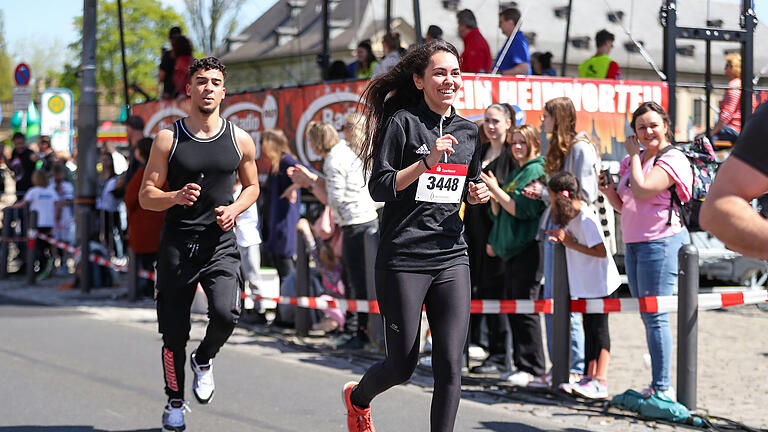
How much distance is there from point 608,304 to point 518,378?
1102 mm

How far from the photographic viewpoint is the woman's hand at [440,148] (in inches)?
183

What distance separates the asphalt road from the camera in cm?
661

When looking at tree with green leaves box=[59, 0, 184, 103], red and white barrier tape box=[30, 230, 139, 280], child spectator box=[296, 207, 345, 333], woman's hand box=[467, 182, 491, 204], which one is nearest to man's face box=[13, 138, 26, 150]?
red and white barrier tape box=[30, 230, 139, 280]

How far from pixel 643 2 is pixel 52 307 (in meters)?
8.47

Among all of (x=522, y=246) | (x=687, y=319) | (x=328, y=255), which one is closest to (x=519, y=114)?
(x=328, y=255)

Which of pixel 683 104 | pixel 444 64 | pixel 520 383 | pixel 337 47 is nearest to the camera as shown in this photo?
pixel 444 64

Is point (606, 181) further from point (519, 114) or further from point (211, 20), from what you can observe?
point (211, 20)

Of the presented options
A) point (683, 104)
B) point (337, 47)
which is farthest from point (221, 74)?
point (337, 47)

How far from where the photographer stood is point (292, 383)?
318 inches

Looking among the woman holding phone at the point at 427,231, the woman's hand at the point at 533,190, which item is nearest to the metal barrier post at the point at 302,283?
the woman's hand at the point at 533,190

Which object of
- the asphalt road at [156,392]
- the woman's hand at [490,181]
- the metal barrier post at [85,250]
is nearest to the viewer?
the asphalt road at [156,392]

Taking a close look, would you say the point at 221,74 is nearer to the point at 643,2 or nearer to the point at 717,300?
the point at 717,300

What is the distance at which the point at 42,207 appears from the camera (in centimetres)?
1681

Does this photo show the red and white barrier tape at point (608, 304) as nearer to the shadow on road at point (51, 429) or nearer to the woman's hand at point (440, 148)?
the woman's hand at point (440, 148)
